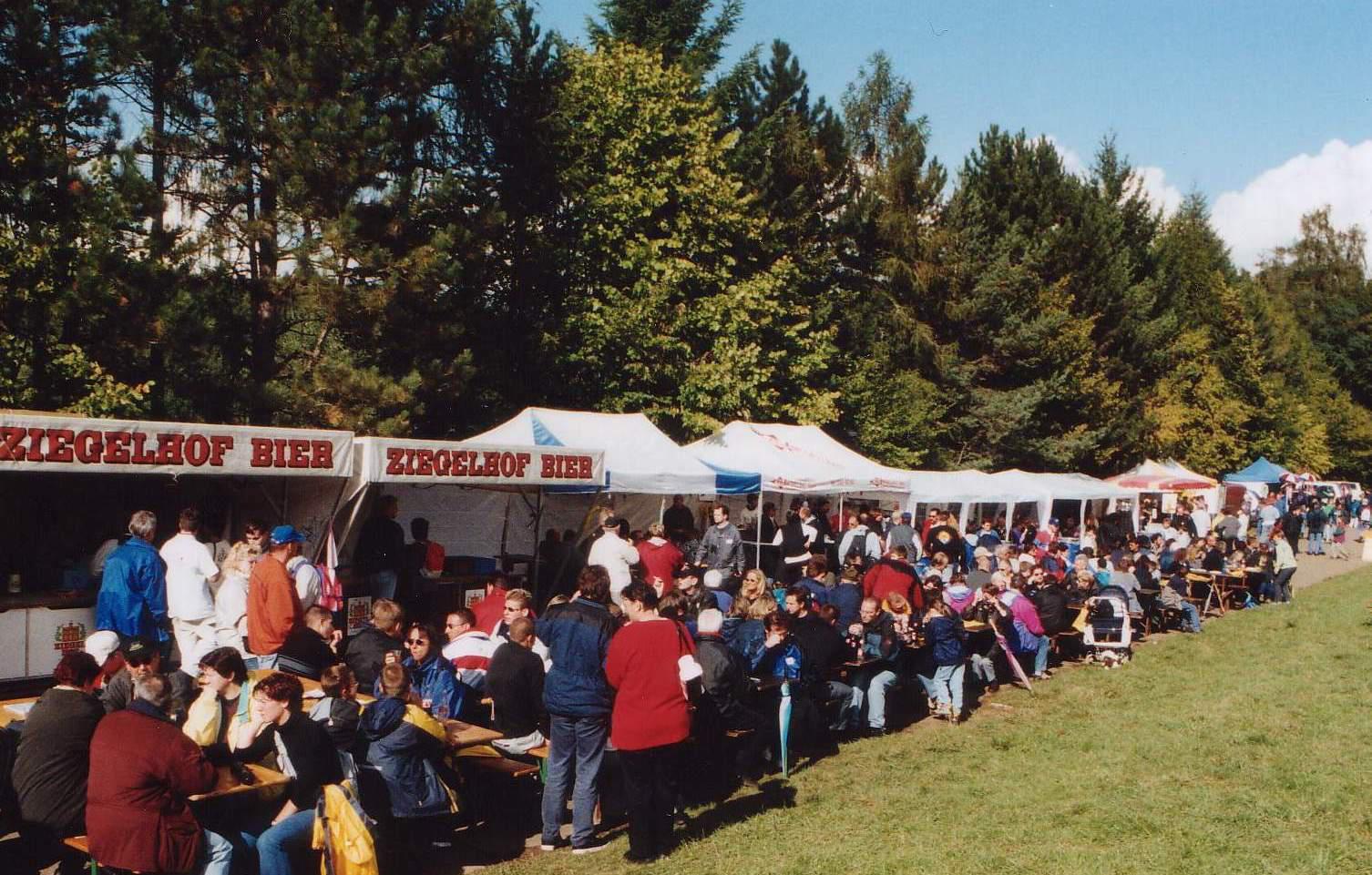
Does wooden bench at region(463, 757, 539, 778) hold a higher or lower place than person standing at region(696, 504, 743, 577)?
lower

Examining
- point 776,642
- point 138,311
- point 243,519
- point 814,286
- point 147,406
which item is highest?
point 814,286

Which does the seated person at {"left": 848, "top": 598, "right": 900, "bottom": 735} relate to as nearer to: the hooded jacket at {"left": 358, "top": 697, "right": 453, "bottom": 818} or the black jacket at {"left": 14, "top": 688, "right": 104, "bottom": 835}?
the hooded jacket at {"left": 358, "top": 697, "right": 453, "bottom": 818}

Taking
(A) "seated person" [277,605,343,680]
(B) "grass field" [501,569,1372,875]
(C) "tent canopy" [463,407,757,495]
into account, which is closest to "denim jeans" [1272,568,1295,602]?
(B) "grass field" [501,569,1372,875]

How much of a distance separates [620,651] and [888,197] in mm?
30466

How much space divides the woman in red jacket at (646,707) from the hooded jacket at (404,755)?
993mm

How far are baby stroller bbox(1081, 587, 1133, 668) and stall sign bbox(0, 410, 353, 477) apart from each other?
9156 mm

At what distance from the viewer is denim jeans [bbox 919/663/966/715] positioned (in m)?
10.6

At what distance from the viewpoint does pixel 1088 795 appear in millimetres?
8008

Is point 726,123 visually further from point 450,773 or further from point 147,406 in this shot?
point 450,773

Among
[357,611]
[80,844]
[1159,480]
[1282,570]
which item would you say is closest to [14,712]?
[80,844]

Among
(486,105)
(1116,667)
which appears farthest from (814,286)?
(1116,667)

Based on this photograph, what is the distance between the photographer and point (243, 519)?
10930mm

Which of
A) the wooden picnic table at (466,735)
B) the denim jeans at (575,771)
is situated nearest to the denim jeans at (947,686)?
the denim jeans at (575,771)

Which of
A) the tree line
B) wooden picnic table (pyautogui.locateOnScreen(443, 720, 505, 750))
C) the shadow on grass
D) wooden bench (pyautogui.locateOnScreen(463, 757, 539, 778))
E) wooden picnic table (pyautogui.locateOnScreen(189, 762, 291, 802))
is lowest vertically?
the shadow on grass
